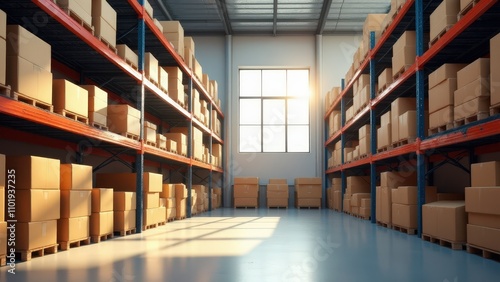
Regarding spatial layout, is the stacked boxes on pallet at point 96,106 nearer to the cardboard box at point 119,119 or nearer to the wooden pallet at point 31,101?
the cardboard box at point 119,119

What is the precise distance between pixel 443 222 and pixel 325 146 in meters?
13.4

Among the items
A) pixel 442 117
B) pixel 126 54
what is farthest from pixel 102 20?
pixel 442 117

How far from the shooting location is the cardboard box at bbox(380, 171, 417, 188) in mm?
10477

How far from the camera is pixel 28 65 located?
576 cm

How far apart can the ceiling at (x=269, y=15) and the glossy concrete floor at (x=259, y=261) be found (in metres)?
11.2

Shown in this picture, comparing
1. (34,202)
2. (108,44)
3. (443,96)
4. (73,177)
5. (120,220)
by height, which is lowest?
(120,220)

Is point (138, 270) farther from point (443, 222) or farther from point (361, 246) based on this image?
point (443, 222)

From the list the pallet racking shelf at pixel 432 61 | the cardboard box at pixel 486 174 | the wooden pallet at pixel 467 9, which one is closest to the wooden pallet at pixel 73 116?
the pallet racking shelf at pixel 432 61

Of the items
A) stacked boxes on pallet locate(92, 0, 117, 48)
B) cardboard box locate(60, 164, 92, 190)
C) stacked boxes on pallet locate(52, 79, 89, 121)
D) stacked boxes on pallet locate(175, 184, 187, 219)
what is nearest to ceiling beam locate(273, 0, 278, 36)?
stacked boxes on pallet locate(175, 184, 187, 219)

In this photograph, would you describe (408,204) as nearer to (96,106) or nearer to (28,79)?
(96,106)

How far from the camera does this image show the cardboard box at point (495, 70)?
5973 millimetres

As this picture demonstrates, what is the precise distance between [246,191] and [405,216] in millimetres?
10972

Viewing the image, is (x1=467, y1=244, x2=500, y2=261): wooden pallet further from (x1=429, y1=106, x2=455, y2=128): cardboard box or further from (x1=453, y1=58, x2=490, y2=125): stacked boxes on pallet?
(x1=429, y1=106, x2=455, y2=128): cardboard box

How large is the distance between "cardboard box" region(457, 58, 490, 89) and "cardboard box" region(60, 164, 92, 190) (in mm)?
5501
